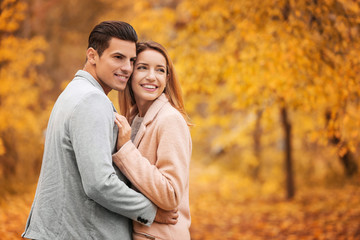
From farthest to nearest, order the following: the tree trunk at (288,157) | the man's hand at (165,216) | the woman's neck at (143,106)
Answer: the tree trunk at (288,157)
the woman's neck at (143,106)
the man's hand at (165,216)

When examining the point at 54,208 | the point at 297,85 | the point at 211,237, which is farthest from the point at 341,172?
the point at 54,208

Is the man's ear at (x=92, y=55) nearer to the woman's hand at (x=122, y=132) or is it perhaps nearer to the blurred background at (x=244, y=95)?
the woman's hand at (x=122, y=132)

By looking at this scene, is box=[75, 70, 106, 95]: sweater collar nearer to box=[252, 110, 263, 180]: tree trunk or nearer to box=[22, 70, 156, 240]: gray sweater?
box=[22, 70, 156, 240]: gray sweater

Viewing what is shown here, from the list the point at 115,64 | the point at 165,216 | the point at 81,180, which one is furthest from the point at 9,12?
the point at 165,216

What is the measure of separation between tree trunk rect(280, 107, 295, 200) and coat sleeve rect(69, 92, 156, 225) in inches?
266

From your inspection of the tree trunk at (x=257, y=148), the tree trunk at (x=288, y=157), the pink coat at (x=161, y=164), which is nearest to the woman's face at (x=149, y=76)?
the pink coat at (x=161, y=164)

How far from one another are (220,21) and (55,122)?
4.29 metres

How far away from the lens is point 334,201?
8.13 metres

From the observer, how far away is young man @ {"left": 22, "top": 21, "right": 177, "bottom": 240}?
1714 millimetres

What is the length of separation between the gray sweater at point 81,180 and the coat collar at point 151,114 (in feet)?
1.06

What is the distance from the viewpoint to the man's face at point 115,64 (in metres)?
2.06

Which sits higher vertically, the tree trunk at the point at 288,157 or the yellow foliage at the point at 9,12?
the yellow foliage at the point at 9,12

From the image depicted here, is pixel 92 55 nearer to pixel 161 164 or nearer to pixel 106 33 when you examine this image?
pixel 106 33

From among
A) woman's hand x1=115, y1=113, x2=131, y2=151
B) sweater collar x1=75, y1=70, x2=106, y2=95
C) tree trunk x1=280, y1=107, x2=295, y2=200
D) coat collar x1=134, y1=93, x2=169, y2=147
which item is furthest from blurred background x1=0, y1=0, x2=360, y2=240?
sweater collar x1=75, y1=70, x2=106, y2=95
